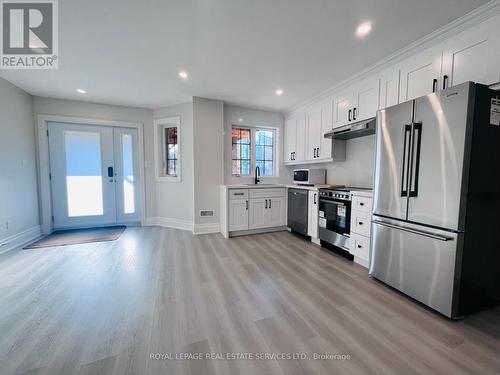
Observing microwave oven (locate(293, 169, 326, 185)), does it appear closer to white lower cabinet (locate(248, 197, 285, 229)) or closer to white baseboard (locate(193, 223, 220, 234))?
white lower cabinet (locate(248, 197, 285, 229))

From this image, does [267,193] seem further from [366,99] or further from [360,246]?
[366,99]

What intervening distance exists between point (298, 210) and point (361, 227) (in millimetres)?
1350

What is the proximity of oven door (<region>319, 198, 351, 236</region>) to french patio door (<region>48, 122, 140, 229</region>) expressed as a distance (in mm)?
4087

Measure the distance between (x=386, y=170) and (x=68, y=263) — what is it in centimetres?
415

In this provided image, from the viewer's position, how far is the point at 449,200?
5.51 feet

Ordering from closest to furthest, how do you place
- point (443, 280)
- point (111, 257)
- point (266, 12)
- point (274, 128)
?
1. point (443, 280)
2. point (266, 12)
3. point (111, 257)
4. point (274, 128)

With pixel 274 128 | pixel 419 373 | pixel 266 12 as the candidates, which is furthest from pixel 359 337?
pixel 274 128

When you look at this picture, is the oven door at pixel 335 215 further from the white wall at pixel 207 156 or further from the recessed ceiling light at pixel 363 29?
the white wall at pixel 207 156

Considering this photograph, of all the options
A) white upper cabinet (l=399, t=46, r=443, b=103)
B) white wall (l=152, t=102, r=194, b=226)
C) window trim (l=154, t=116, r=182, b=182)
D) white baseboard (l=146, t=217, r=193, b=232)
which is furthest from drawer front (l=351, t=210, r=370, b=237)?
window trim (l=154, t=116, r=182, b=182)

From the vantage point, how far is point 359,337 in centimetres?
150

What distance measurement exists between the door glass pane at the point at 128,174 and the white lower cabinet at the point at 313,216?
13.0 ft

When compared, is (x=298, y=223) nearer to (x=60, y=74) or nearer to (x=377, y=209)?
(x=377, y=209)

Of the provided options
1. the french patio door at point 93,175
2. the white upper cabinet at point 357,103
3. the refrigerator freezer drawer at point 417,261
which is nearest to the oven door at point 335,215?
the refrigerator freezer drawer at point 417,261

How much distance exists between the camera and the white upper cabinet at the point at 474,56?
175 cm
